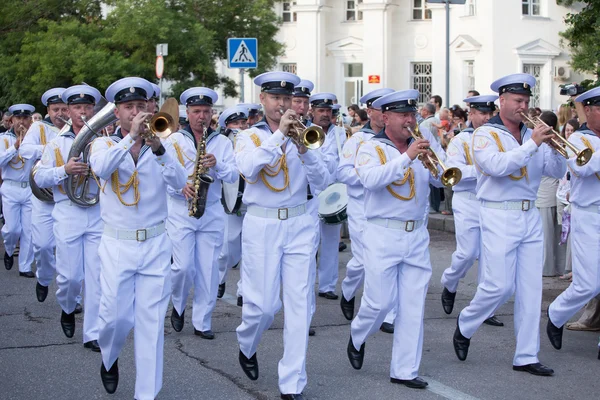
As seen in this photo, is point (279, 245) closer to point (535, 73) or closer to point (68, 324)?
point (68, 324)

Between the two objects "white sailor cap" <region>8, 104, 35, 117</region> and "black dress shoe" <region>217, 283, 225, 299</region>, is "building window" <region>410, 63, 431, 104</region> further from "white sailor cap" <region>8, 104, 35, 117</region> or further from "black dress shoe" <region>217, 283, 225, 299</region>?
"black dress shoe" <region>217, 283, 225, 299</region>

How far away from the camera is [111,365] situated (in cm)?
746

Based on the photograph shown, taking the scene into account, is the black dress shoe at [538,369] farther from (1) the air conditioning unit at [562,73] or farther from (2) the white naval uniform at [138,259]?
(1) the air conditioning unit at [562,73]

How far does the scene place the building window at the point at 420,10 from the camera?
40.3 meters

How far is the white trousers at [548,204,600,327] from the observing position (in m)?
8.62

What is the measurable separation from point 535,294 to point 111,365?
3.24m

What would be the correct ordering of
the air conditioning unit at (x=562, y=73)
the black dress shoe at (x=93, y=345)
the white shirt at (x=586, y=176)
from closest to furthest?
the white shirt at (x=586, y=176), the black dress shoe at (x=93, y=345), the air conditioning unit at (x=562, y=73)

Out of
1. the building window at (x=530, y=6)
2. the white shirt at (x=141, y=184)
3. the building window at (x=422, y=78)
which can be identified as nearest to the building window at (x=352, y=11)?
the building window at (x=422, y=78)

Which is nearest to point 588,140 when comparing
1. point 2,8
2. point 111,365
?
point 111,365

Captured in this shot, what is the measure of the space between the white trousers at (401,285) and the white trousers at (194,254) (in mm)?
2184

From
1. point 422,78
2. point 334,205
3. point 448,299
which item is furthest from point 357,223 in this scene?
point 422,78

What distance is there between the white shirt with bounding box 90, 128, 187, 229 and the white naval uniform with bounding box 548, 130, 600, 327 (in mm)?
3305

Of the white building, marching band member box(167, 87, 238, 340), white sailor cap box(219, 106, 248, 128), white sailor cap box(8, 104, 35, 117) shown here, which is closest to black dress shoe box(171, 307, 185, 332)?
marching band member box(167, 87, 238, 340)

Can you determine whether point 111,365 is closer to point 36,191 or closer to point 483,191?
point 483,191
